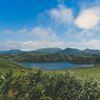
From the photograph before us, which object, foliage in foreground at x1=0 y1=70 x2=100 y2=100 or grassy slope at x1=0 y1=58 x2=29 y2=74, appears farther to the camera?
grassy slope at x1=0 y1=58 x2=29 y2=74

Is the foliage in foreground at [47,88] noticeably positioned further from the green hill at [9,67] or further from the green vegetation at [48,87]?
the green hill at [9,67]

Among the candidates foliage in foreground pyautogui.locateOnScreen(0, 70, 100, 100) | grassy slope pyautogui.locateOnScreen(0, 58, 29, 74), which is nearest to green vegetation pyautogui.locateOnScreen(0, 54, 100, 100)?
foliage in foreground pyautogui.locateOnScreen(0, 70, 100, 100)

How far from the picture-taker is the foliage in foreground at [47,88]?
38.5 ft

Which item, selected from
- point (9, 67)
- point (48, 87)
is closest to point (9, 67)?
point (9, 67)

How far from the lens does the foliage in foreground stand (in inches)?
462

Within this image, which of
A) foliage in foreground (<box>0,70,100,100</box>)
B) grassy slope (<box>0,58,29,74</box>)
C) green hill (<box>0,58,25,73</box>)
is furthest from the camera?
green hill (<box>0,58,25,73</box>)

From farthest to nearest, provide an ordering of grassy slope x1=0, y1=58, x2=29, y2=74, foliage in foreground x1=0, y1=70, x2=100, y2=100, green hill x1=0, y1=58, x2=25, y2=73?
1. green hill x1=0, y1=58, x2=25, y2=73
2. grassy slope x1=0, y1=58, x2=29, y2=74
3. foliage in foreground x1=0, y1=70, x2=100, y2=100

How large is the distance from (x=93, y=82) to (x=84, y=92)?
2.09ft

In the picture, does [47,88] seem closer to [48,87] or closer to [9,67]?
[48,87]

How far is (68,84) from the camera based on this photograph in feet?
40.7

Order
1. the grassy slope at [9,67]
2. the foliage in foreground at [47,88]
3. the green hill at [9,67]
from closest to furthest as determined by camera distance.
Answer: the foliage in foreground at [47,88] < the grassy slope at [9,67] < the green hill at [9,67]

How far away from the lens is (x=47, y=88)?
1236 cm

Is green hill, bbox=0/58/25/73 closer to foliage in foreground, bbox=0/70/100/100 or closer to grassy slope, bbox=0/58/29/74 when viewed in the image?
grassy slope, bbox=0/58/29/74

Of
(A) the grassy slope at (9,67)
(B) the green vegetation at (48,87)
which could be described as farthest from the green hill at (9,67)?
(B) the green vegetation at (48,87)
